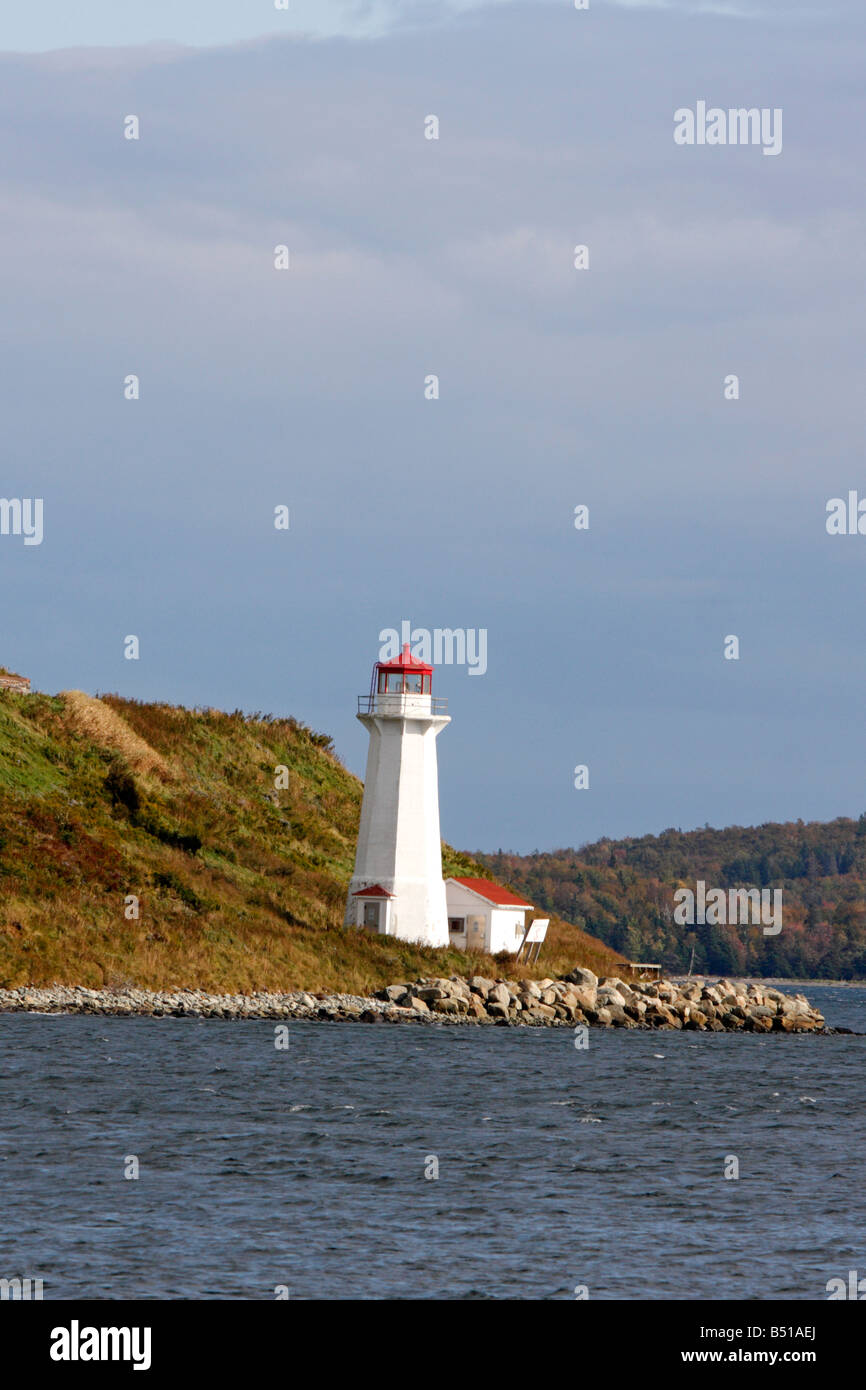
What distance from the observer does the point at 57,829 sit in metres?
58.8

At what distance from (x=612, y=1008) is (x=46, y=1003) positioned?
2301 cm

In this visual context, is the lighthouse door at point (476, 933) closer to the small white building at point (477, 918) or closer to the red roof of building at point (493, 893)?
the small white building at point (477, 918)

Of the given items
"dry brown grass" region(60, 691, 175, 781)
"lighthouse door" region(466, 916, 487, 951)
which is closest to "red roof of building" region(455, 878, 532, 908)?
"lighthouse door" region(466, 916, 487, 951)

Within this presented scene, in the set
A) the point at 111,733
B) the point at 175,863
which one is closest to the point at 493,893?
the point at 175,863

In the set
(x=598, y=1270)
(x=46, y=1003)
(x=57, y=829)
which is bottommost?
(x=598, y=1270)

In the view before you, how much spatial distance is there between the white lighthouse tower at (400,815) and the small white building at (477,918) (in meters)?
4.58

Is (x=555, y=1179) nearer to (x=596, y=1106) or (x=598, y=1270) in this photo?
(x=598, y=1270)

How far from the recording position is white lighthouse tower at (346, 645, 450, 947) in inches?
2280

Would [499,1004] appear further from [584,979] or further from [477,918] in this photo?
[584,979]

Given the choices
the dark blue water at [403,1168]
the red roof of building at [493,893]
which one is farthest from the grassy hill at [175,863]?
the dark blue water at [403,1168]

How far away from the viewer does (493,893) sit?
6706 centimetres

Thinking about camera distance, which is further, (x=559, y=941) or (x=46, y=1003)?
(x=559, y=941)

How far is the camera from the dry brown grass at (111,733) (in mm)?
71312
